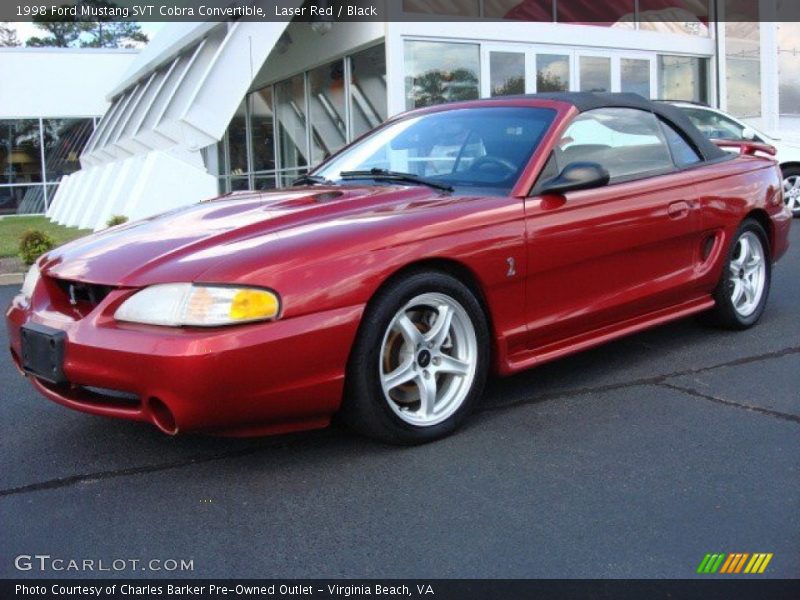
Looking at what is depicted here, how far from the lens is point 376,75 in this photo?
46.1 ft

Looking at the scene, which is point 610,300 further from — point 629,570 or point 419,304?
point 629,570

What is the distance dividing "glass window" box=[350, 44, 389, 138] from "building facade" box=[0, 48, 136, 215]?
1280cm

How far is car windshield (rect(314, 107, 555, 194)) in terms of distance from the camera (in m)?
4.18

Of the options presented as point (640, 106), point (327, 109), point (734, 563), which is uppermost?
point (327, 109)

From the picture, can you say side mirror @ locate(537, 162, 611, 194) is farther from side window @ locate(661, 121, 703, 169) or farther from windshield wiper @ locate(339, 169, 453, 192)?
side window @ locate(661, 121, 703, 169)

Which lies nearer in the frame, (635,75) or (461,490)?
(461,490)

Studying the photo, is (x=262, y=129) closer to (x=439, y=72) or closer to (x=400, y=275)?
(x=439, y=72)

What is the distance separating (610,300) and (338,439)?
1496mm

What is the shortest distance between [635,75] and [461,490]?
1428cm

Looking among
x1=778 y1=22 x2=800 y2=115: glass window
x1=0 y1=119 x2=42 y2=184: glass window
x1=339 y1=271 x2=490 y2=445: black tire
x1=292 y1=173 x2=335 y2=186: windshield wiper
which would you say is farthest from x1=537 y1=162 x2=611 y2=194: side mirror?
x1=0 y1=119 x2=42 y2=184: glass window

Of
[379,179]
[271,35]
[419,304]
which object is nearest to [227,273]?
[419,304]

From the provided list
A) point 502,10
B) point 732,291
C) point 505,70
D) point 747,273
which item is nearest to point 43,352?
point 732,291

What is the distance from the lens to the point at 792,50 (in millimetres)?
18266

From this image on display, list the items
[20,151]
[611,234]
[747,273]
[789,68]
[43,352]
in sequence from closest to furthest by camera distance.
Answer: [43,352] < [611,234] < [747,273] < [789,68] < [20,151]
